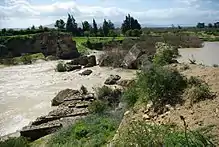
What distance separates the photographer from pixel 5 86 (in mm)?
39281

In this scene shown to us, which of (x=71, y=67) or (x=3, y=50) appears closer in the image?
(x=71, y=67)

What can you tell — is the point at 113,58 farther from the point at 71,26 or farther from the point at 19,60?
the point at 71,26

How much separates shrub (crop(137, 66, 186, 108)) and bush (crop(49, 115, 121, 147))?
1861mm

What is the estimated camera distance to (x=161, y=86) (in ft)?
39.8

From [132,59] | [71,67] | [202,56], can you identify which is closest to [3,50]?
[71,67]

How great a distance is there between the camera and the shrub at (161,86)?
1201 centimetres

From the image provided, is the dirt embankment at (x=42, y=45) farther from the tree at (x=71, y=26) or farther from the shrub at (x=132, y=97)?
the shrub at (x=132, y=97)

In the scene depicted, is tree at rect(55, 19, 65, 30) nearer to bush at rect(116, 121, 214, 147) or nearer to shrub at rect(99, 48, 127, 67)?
shrub at rect(99, 48, 127, 67)

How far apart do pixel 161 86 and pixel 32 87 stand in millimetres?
26876

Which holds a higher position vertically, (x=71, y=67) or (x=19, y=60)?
(x=71, y=67)

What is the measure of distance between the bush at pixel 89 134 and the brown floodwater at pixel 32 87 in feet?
25.5

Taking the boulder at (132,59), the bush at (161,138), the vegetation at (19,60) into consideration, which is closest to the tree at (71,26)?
the vegetation at (19,60)

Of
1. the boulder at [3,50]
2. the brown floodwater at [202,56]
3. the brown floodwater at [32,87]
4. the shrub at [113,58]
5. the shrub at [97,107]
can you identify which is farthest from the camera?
the boulder at [3,50]

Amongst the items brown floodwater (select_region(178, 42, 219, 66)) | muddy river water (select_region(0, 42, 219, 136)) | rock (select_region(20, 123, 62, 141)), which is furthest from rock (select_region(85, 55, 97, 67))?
rock (select_region(20, 123, 62, 141))
